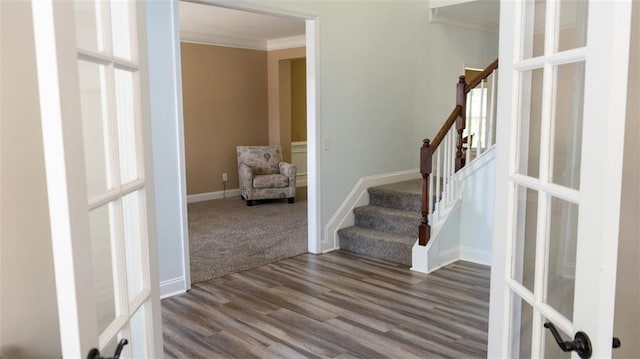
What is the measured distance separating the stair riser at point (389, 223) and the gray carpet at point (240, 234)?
661 millimetres

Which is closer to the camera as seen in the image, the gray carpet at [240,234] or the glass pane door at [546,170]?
the glass pane door at [546,170]

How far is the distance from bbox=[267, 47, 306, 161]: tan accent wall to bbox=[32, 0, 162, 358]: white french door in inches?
280

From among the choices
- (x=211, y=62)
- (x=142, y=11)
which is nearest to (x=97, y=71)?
(x=142, y=11)

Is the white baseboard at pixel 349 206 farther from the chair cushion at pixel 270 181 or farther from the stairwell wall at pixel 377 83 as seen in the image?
the chair cushion at pixel 270 181

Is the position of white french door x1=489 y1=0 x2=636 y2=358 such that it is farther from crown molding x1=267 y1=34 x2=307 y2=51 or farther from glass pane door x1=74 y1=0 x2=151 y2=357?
crown molding x1=267 y1=34 x2=307 y2=51

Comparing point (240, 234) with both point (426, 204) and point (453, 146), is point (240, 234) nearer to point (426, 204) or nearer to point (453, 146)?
point (426, 204)

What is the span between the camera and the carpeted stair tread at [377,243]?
4.62m

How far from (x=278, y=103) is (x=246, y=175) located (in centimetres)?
164

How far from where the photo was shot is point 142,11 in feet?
4.80

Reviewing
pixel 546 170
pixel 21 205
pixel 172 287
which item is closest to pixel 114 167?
pixel 21 205

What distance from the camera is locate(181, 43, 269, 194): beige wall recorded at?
7648 millimetres

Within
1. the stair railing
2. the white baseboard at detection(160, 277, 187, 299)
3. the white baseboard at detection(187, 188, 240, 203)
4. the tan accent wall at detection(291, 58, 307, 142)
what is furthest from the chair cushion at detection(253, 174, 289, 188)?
the white baseboard at detection(160, 277, 187, 299)

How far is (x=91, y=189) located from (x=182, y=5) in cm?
484

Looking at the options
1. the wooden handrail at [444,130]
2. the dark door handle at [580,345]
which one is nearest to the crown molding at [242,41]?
the wooden handrail at [444,130]
